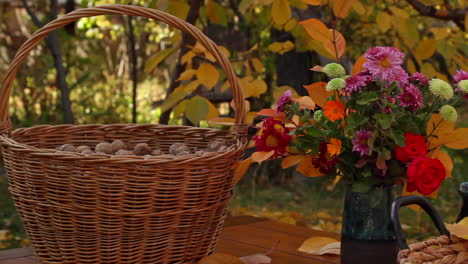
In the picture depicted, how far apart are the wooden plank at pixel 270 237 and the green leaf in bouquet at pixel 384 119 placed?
0.47 metres

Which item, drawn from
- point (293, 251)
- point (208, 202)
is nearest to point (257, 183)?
point (293, 251)

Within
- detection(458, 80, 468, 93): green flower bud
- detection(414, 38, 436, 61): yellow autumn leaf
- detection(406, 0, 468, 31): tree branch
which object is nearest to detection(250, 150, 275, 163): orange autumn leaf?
detection(458, 80, 468, 93): green flower bud

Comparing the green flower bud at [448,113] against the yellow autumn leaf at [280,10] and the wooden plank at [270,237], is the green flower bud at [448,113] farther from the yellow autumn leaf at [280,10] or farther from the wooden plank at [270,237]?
the yellow autumn leaf at [280,10]

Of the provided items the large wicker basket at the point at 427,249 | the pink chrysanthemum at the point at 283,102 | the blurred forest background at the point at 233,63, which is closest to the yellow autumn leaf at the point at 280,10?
the blurred forest background at the point at 233,63

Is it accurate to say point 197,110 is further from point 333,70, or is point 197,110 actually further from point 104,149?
point 333,70

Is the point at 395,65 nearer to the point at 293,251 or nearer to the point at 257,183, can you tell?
the point at 293,251

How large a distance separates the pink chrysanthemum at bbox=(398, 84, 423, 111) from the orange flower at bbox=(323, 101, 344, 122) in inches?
3.6

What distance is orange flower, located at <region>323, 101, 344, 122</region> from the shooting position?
107 cm

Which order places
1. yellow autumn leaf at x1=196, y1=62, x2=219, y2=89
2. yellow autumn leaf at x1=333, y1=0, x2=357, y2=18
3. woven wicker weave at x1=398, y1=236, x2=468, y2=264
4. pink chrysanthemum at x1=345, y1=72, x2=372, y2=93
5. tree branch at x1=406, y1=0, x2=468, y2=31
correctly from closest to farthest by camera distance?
1. woven wicker weave at x1=398, y1=236, x2=468, y2=264
2. pink chrysanthemum at x1=345, y1=72, x2=372, y2=93
3. yellow autumn leaf at x1=333, y1=0, x2=357, y2=18
4. yellow autumn leaf at x1=196, y1=62, x2=219, y2=89
5. tree branch at x1=406, y1=0, x2=468, y2=31

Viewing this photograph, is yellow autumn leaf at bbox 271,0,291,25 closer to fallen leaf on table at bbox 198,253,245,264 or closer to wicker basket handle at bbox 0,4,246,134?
wicker basket handle at bbox 0,4,246,134

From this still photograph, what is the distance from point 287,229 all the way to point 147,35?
3.39 m

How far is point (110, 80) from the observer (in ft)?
15.7

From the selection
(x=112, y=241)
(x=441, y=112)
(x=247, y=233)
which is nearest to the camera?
(x=441, y=112)

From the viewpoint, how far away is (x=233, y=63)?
2363 mm
